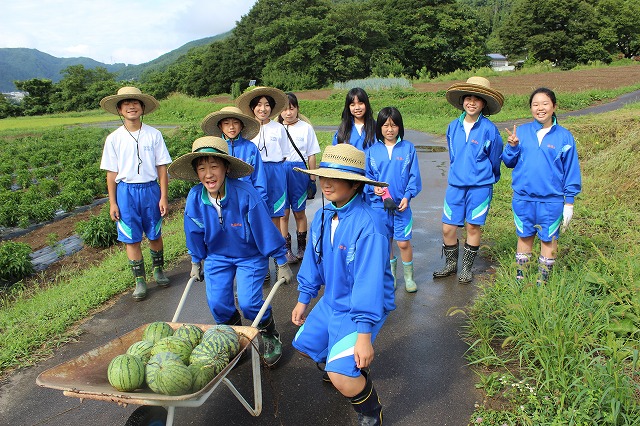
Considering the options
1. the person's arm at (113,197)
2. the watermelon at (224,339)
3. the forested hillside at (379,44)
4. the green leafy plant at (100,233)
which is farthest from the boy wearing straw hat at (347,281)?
the forested hillside at (379,44)

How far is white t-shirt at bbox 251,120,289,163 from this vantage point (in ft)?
18.5

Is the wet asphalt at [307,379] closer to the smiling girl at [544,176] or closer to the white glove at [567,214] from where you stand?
the smiling girl at [544,176]

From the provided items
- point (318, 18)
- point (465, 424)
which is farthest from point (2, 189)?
point (318, 18)

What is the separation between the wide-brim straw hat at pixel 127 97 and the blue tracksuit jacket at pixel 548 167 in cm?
401

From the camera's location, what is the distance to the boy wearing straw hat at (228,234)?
3.59 meters

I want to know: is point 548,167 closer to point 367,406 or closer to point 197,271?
point 367,406

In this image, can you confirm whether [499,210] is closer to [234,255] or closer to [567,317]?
[567,317]

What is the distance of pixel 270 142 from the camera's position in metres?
5.63

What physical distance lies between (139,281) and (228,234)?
2239 mm

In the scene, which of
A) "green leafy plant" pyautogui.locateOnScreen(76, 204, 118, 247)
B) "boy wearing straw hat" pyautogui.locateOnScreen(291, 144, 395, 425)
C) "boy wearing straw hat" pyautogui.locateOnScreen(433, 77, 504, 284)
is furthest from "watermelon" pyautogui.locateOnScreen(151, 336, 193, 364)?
"green leafy plant" pyautogui.locateOnScreen(76, 204, 118, 247)

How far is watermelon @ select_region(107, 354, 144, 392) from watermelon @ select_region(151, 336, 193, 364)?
0.67ft

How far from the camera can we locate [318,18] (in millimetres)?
55844

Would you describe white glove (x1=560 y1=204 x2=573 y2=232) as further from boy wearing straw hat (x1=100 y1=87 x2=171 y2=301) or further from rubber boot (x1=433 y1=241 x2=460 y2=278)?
boy wearing straw hat (x1=100 y1=87 x2=171 y2=301)

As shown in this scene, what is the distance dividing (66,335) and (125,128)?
90.3 inches
